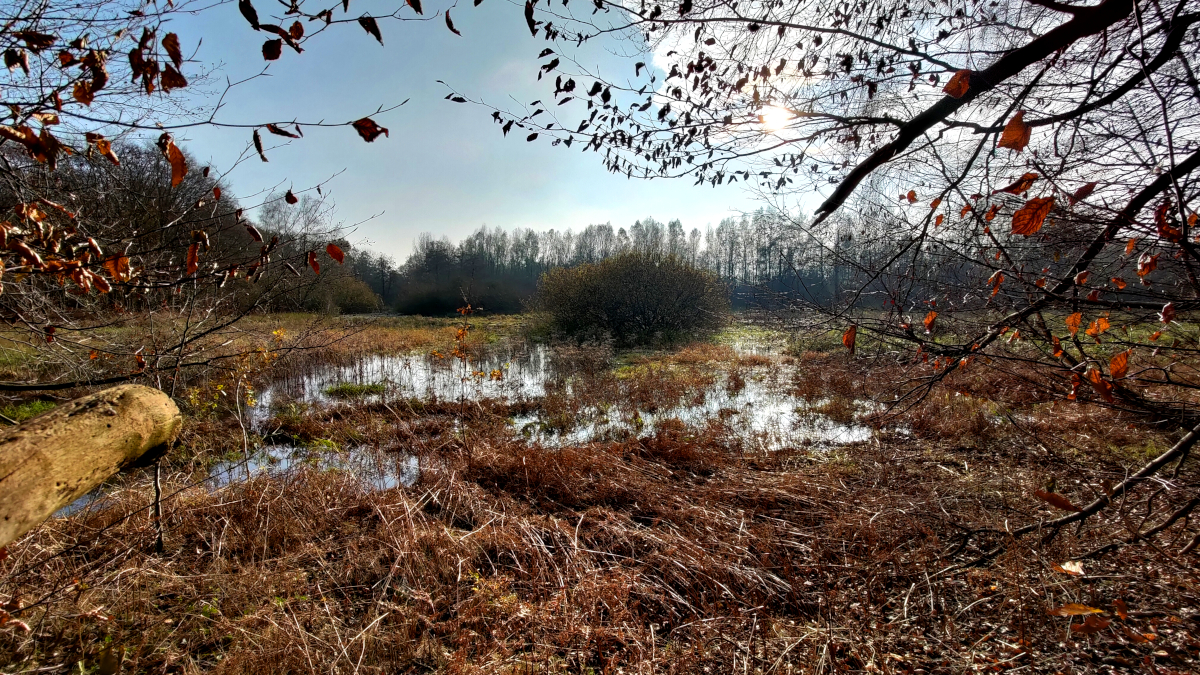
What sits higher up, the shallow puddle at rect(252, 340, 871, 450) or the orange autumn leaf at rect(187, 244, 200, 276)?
the orange autumn leaf at rect(187, 244, 200, 276)

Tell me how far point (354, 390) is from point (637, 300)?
11863 millimetres

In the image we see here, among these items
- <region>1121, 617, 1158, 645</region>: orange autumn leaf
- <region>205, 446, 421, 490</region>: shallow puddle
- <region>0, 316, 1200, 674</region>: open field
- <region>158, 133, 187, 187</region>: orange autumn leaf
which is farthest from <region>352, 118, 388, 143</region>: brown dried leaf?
<region>205, 446, 421, 490</region>: shallow puddle

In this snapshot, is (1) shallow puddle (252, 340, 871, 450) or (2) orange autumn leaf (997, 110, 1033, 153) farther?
(1) shallow puddle (252, 340, 871, 450)

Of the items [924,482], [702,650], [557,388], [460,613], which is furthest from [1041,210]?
[557,388]

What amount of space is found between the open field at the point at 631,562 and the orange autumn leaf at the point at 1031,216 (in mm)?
928

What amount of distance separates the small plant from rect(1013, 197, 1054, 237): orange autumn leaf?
383 inches

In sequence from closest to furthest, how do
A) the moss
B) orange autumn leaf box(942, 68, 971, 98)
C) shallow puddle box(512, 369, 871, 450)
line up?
1. orange autumn leaf box(942, 68, 971, 98)
2. the moss
3. shallow puddle box(512, 369, 871, 450)

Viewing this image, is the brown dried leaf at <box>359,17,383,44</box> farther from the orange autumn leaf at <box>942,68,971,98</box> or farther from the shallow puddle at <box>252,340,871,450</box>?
the shallow puddle at <box>252,340,871,450</box>

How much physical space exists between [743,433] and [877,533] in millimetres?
3570

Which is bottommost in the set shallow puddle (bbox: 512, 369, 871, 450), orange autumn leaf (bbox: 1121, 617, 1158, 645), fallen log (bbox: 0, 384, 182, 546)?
shallow puddle (bbox: 512, 369, 871, 450)

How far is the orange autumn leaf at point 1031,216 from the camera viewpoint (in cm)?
128

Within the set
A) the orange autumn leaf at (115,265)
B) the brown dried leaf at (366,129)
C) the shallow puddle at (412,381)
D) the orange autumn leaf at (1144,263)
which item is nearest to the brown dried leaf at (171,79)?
the brown dried leaf at (366,129)

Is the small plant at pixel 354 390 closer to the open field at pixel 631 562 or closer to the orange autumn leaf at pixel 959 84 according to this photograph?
the open field at pixel 631 562

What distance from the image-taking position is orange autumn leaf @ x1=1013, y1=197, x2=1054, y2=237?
128 centimetres
